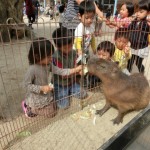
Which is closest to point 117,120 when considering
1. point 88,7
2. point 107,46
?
point 107,46

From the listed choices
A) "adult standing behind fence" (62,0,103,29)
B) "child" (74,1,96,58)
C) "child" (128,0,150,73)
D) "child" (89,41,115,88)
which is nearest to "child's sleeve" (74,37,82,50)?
"child" (74,1,96,58)

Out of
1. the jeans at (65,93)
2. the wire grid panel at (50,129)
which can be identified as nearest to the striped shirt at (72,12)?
the wire grid panel at (50,129)

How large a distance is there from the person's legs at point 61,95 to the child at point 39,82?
0.14 metres

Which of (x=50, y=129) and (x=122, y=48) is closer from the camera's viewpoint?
(x=50, y=129)

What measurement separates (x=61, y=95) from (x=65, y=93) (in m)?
0.07

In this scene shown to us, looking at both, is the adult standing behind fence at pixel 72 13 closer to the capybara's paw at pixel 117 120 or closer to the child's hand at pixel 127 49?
the child's hand at pixel 127 49

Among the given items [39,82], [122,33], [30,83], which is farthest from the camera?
[122,33]

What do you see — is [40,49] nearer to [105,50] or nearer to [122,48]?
[105,50]

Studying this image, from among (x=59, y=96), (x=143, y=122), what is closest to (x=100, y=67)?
(x=59, y=96)

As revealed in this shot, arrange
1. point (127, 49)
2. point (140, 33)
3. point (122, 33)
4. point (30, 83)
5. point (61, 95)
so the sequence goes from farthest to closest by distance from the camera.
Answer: point (140, 33) < point (127, 49) < point (122, 33) < point (61, 95) < point (30, 83)

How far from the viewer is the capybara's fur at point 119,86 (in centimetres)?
265

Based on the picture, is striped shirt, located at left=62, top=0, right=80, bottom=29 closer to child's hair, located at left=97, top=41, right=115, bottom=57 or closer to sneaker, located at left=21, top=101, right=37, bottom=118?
child's hair, located at left=97, top=41, right=115, bottom=57

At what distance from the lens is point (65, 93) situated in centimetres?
309

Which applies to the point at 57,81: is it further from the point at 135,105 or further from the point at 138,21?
the point at 138,21
